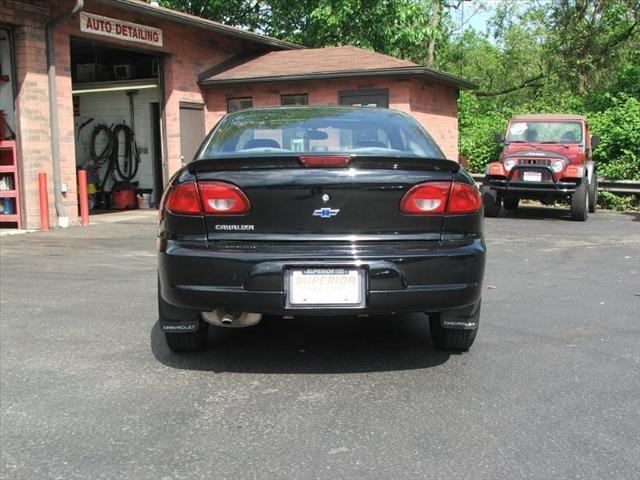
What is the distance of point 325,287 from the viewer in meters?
3.53

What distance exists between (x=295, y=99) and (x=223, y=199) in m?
13.6

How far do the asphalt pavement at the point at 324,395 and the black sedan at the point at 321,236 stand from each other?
483mm

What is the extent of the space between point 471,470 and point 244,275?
1467 millimetres

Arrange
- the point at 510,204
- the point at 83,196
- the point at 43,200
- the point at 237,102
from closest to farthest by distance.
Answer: the point at 43,200
the point at 83,196
the point at 510,204
the point at 237,102

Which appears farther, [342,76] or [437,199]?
[342,76]

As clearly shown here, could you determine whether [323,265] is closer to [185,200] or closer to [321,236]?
[321,236]

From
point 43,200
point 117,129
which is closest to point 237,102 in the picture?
point 117,129

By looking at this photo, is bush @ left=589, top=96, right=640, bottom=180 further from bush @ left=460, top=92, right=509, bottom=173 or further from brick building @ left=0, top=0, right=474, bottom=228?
brick building @ left=0, top=0, right=474, bottom=228

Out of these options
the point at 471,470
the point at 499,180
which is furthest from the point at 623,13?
the point at 471,470

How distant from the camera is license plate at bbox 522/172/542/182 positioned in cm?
1275

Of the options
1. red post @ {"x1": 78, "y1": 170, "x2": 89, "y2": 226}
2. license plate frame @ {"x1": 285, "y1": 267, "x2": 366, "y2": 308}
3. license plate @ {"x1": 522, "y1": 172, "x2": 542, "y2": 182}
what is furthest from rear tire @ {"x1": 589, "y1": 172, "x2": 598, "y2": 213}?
license plate frame @ {"x1": 285, "y1": 267, "x2": 366, "y2": 308}

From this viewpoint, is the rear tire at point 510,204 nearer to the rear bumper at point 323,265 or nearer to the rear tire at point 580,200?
the rear tire at point 580,200

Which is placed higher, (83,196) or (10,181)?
(10,181)

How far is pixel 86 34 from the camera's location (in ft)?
42.3
